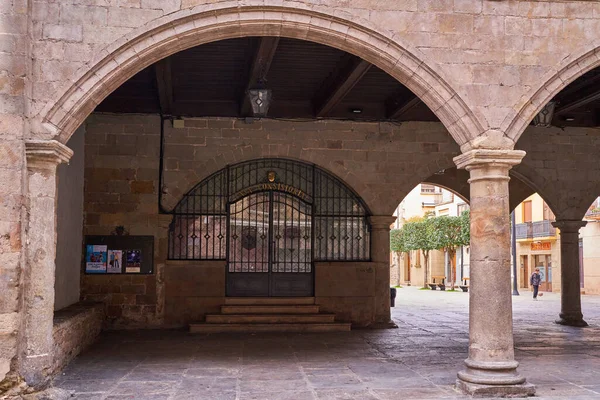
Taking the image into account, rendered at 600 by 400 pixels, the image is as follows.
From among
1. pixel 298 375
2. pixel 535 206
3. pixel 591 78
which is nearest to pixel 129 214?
pixel 298 375

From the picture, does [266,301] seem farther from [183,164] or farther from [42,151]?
[42,151]

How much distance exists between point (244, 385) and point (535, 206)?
24703 millimetres

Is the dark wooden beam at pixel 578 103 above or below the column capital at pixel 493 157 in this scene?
above

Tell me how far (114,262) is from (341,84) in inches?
179

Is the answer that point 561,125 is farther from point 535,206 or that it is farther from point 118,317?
point 535,206

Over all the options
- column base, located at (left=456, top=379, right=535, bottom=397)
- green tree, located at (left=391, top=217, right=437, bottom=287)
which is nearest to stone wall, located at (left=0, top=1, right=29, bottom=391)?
column base, located at (left=456, top=379, right=535, bottom=397)

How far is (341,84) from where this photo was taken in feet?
29.2

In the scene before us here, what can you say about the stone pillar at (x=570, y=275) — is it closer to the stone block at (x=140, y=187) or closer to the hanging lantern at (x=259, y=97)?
the hanging lantern at (x=259, y=97)

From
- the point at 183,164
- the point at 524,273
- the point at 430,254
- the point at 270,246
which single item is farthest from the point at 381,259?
the point at 430,254

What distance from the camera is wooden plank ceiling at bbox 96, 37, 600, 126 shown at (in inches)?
323

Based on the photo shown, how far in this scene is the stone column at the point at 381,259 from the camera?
11.3 meters

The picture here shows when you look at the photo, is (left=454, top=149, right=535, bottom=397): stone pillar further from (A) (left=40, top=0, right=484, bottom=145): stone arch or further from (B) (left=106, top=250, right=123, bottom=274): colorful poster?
(B) (left=106, top=250, right=123, bottom=274): colorful poster

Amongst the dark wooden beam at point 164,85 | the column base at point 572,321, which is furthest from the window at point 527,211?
the dark wooden beam at point 164,85

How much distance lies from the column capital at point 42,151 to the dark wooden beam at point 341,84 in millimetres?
3714
